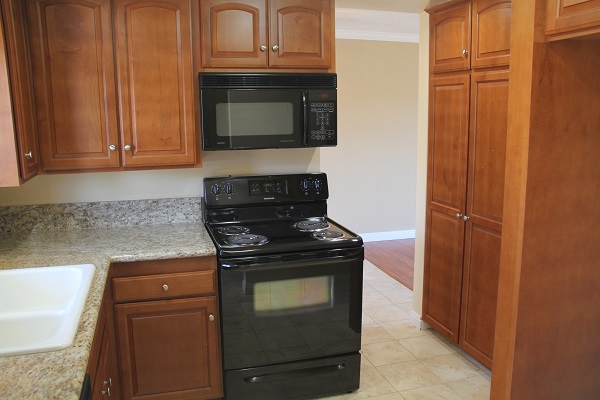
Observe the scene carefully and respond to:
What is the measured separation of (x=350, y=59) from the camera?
5477 millimetres

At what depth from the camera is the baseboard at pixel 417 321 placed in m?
3.51

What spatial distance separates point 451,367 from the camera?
3.04 meters

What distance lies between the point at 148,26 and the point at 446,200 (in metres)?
1.90

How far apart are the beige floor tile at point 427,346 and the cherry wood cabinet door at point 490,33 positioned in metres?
1.70

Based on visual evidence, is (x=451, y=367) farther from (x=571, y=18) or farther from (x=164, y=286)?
(x=571, y=18)

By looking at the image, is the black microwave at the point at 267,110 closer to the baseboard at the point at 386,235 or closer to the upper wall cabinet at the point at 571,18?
the upper wall cabinet at the point at 571,18

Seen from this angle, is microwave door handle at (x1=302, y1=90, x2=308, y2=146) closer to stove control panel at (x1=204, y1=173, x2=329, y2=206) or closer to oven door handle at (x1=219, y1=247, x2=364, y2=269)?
stove control panel at (x1=204, y1=173, x2=329, y2=206)

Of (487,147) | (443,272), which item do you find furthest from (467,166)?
(443,272)

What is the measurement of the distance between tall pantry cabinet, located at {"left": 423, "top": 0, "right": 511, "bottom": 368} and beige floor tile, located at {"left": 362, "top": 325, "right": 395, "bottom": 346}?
1.10 ft

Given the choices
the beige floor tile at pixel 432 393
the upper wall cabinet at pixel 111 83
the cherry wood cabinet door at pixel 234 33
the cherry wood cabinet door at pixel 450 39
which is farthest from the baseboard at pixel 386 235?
the upper wall cabinet at pixel 111 83

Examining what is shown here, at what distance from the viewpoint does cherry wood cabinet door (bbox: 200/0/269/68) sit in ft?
8.55

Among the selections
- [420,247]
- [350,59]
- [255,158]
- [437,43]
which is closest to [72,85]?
[255,158]

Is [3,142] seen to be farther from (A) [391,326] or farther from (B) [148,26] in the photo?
(A) [391,326]

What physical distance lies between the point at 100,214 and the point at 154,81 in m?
0.82
